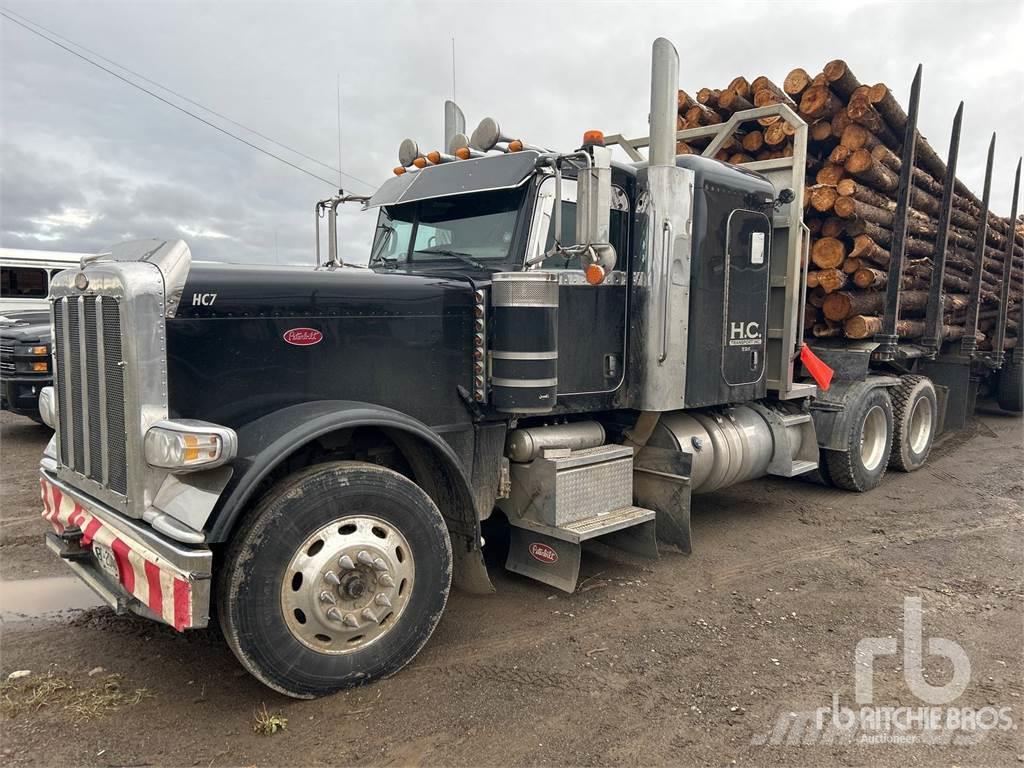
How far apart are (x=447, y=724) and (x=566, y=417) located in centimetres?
221

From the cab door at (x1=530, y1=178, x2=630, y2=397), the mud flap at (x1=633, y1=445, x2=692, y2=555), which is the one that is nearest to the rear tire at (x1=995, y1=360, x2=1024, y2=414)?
the mud flap at (x1=633, y1=445, x2=692, y2=555)

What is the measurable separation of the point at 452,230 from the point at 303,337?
61.3 inches

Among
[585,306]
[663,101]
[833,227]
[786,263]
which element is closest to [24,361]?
[585,306]

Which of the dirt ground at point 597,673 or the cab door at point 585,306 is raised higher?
the cab door at point 585,306

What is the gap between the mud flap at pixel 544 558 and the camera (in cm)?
436

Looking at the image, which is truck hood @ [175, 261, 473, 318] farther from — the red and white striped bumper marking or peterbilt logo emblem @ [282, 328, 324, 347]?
the red and white striped bumper marking

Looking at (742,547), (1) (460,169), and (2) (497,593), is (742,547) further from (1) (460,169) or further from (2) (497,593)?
(1) (460,169)

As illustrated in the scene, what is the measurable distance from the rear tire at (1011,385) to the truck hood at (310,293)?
449 inches

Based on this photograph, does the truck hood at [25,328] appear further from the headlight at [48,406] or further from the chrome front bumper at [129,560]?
the chrome front bumper at [129,560]

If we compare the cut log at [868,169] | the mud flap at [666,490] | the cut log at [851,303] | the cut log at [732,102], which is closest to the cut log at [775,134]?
the cut log at [732,102]

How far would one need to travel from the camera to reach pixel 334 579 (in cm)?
315

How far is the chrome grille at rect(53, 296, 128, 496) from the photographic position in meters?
3.13

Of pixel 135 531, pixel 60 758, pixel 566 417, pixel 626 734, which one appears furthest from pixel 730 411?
pixel 60 758

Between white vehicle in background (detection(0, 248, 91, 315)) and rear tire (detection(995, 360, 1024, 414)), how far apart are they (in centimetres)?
1698
